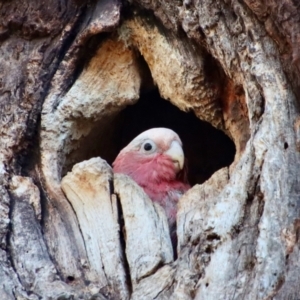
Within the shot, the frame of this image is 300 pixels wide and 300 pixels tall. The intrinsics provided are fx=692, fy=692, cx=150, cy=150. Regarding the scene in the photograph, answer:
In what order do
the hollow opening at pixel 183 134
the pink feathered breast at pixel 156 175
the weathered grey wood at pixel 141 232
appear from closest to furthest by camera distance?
the weathered grey wood at pixel 141 232 → the pink feathered breast at pixel 156 175 → the hollow opening at pixel 183 134

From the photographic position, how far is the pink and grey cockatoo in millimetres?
3912

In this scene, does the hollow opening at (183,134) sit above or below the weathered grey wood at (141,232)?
above

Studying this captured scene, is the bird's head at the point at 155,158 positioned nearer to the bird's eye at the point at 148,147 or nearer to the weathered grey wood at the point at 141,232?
the bird's eye at the point at 148,147

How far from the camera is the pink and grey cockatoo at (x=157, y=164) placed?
3912 mm

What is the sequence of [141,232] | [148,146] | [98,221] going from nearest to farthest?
1. [141,232]
2. [98,221]
3. [148,146]

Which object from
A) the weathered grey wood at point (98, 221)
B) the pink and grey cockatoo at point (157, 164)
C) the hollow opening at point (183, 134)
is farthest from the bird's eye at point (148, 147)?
the weathered grey wood at point (98, 221)

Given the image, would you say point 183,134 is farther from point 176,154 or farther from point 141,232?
point 141,232

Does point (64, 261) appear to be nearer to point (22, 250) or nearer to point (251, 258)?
point (22, 250)

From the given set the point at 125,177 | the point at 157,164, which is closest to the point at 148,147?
the point at 157,164

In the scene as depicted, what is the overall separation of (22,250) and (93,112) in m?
1.02

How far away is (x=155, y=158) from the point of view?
4039 mm

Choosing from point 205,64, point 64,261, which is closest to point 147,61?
point 205,64

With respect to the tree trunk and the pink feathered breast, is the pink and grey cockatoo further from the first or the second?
the tree trunk

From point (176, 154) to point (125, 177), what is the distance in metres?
0.65
